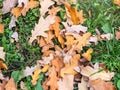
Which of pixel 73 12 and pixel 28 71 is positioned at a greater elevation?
pixel 73 12

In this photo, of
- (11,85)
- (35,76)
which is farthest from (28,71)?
(11,85)

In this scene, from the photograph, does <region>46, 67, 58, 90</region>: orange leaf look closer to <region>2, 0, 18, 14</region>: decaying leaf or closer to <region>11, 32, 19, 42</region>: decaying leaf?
<region>11, 32, 19, 42</region>: decaying leaf

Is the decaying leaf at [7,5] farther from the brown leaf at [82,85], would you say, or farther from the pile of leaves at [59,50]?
the brown leaf at [82,85]

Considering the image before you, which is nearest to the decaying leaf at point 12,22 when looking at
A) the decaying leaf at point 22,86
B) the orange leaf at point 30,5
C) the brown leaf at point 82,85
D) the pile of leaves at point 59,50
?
the pile of leaves at point 59,50

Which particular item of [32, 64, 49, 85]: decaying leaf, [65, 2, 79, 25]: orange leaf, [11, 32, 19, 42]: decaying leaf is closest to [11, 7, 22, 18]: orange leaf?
[11, 32, 19, 42]: decaying leaf

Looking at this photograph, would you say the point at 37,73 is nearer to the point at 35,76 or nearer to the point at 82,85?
the point at 35,76

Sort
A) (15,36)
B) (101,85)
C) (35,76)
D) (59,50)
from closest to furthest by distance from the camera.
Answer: (101,85), (35,76), (59,50), (15,36)
